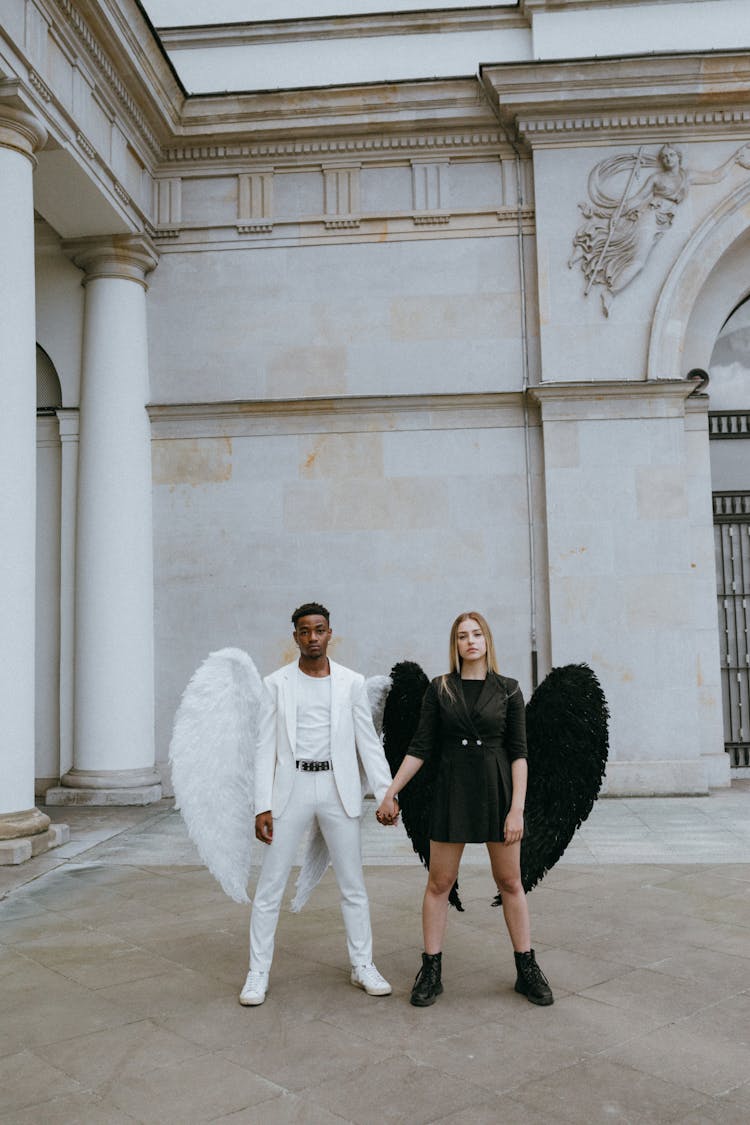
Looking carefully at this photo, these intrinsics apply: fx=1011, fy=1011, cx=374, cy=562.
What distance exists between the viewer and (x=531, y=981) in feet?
15.2

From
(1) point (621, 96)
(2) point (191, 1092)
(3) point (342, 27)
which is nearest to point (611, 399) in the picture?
(1) point (621, 96)

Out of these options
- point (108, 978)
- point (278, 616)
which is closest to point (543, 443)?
point (278, 616)

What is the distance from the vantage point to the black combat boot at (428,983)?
15.0ft

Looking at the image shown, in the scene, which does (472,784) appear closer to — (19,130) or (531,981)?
(531,981)

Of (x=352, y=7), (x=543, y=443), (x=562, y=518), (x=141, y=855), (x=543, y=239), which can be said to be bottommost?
(x=141, y=855)

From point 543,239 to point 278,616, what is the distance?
17.0 ft

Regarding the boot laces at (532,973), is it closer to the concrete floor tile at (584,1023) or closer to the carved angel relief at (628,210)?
the concrete floor tile at (584,1023)

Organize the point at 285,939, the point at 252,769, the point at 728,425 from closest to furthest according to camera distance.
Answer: the point at 252,769 < the point at 285,939 < the point at 728,425

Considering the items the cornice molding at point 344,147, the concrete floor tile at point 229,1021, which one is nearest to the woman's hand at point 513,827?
the concrete floor tile at point 229,1021

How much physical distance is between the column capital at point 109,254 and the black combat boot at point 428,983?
898 cm

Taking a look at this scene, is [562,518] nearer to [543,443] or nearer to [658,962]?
[543,443]

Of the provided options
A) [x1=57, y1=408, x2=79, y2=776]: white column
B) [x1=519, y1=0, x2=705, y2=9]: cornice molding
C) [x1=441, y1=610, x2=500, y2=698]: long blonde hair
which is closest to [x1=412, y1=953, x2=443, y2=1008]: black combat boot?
[x1=441, y1=610, x2=500, y2=698]: long blonde hair

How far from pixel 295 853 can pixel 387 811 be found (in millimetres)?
538

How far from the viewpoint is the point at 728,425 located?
1223cm
